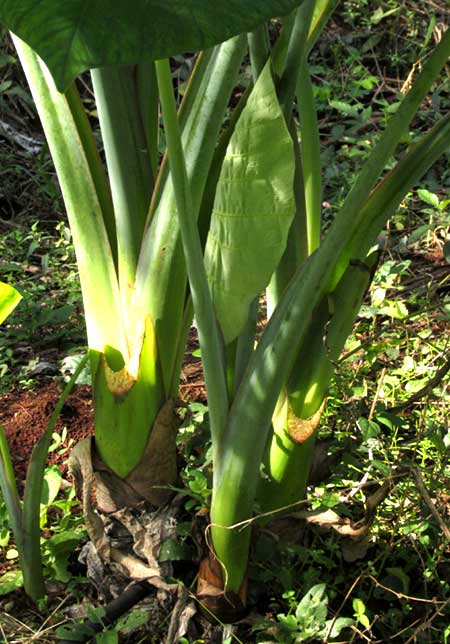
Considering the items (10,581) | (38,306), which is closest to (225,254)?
(10,581)

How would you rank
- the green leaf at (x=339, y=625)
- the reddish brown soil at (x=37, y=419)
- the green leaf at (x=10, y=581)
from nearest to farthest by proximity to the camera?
the green leaf at (x=339, y=625) → the green leaf at (x=10, y=581) → the reddish brown soil at (x=37, y=419)

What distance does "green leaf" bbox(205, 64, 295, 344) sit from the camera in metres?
0.94

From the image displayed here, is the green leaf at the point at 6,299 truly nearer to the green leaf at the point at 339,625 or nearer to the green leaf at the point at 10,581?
the green leaf at the point at 10,581

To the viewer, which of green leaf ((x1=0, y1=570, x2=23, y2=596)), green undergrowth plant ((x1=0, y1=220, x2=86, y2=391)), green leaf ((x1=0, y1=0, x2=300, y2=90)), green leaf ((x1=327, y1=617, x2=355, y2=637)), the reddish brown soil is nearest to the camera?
green leaf ((x1=0, y1=0, x2=300, y2=90))

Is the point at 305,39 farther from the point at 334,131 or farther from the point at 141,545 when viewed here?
the point at 334,131

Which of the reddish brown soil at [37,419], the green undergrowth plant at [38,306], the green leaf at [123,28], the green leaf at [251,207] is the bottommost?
the reddish brown soil at [37,419]

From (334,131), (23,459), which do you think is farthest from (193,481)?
(334,131)

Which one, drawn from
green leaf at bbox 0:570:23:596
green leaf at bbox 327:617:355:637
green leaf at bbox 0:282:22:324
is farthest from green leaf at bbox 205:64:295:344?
green leaf at bbox 0:570:23:596

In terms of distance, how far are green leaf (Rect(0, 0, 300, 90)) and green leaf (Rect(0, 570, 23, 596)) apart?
0.83 meters

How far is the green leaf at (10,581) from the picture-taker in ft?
4.03

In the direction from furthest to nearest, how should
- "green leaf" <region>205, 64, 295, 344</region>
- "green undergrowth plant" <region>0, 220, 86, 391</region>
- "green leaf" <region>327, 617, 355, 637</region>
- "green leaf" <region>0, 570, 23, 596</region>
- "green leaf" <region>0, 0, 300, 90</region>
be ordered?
"green undergrowth plant" <region>0, 220, 86, 391</region>
"green leaf" <region>0, 570, 23, 596</region>
"green leaf" <region>327, 617, 355, 637</region>
"green leaf" <region>205, 64, 295, 344</region>
"green leaf" <region>0, 0, 300, 90</region>

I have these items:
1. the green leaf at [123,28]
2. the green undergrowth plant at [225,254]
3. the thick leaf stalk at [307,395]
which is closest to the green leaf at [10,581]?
the green undergrowth plant at [225,254]

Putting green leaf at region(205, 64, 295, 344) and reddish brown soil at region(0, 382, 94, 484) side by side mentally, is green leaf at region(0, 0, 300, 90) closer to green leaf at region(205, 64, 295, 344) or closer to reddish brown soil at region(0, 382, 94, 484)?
green leaf at region(205, 64, 295, 344)

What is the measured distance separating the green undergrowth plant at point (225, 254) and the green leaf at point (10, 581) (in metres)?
0.23
